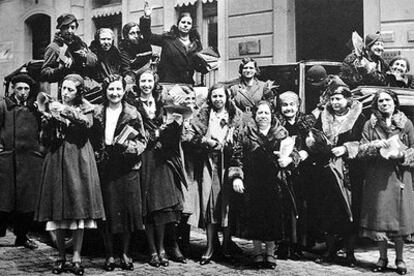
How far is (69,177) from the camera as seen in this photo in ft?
14.9

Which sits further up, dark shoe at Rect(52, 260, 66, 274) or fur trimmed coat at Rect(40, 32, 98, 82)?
fur trimmed coat at Rect(40, 32, 98, 82)

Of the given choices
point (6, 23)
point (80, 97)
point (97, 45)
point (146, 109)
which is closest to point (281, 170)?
point (146, 109)

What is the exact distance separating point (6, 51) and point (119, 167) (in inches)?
148

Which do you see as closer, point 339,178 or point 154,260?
point 154,260

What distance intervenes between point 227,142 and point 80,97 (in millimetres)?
1374

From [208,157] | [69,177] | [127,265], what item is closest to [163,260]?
[127,265]

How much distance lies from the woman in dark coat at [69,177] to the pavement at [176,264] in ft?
1.45

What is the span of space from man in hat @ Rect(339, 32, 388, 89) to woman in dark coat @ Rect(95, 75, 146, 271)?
7.82 ft

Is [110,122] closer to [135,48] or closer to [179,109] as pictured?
[179,109]

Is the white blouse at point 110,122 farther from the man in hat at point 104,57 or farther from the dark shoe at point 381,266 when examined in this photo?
the dark shoe at point 381,266

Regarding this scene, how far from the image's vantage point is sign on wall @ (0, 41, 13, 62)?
758cm

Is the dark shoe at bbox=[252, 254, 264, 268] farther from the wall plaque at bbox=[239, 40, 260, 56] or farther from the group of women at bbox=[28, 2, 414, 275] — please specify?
the wall plaque at bbox=[239, 40, 260, 56]

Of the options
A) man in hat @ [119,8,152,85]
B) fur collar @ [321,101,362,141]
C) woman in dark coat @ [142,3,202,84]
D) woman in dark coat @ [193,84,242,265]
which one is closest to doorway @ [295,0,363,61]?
woman in dark coat @ [142,3,202,84]

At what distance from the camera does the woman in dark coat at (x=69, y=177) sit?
4.51m
